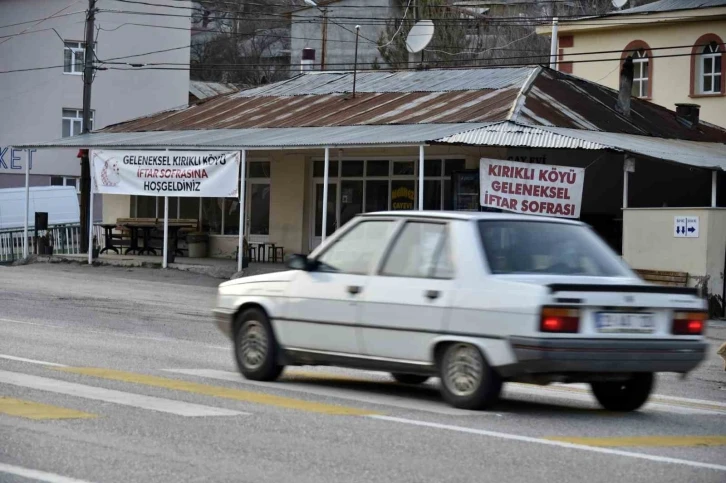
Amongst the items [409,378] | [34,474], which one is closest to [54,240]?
[409,378]

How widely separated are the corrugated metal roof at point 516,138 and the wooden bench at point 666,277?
260 centimetres

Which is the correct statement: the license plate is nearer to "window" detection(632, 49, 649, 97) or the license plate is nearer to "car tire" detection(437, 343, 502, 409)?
"car tire" detection(437, 343, 502, 409)

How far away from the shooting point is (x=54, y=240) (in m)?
40.8

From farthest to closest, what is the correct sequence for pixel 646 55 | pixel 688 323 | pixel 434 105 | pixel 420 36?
1. pixel 646 55
2. pixel 420 36
3. pixel 434 105
4. pixel 688 323

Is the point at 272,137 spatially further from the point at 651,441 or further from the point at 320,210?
the point at 651,441

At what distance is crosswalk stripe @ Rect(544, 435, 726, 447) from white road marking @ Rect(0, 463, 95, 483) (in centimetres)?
331

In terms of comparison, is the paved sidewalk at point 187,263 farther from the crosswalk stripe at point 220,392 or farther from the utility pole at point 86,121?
the crosswalk stripe at point 220,392

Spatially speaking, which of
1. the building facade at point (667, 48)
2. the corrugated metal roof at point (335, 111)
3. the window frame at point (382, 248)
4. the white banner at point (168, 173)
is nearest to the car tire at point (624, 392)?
the window frame at point (382, 248)

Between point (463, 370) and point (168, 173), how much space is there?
75.4 feet

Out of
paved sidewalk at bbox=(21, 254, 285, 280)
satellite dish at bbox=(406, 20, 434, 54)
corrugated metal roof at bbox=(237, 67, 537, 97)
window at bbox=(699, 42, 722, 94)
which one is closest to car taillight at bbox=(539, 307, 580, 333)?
paved sidewalk at bbox=(21, 254, 285, 280)

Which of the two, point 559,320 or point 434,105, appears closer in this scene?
point 559,320

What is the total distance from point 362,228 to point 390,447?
3.23 meters

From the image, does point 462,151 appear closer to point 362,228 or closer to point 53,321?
point 53,321

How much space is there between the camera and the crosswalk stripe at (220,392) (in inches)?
380
